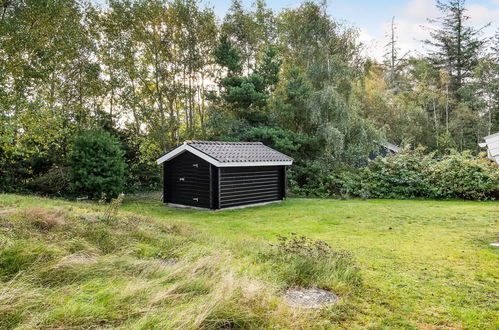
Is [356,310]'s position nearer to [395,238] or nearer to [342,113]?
[395,238]

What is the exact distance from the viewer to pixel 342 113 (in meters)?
14.6

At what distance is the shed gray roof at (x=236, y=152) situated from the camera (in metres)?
10.3

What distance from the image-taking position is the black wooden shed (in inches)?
403

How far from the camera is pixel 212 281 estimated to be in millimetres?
3162

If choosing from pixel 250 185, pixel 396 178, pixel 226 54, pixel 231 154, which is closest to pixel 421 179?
pixel 396 178

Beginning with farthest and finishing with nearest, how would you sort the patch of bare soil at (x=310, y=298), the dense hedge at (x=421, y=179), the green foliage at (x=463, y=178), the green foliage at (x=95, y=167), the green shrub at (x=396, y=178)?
the green shrub at (x=396, y=178), the dense hedge at (x=421, y=179), the green foliage at (x=463, y=178), the green foliage at (x=95, y=167), the patch of bare soil at (x=310, y=298)

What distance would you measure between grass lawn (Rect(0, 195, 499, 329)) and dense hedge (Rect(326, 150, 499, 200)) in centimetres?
698

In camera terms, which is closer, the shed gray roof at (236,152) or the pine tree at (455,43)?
the shed gray roof at (236,152)

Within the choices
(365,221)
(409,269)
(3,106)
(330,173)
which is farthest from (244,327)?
(330,173)

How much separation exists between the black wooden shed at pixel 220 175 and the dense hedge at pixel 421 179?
3.56 metres

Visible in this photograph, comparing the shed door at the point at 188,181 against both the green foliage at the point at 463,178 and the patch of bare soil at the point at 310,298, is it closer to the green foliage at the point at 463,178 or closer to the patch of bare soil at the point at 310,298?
the patch of bare soil at the point at 310,298

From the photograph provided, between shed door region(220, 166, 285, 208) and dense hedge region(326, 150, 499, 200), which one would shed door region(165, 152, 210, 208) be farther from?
dense hedge region(326, 150, 499, 200)

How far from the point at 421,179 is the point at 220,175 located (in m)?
8.46

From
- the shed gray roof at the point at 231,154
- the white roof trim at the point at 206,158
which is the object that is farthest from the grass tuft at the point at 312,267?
the shed gray roof at the point at 231,154
